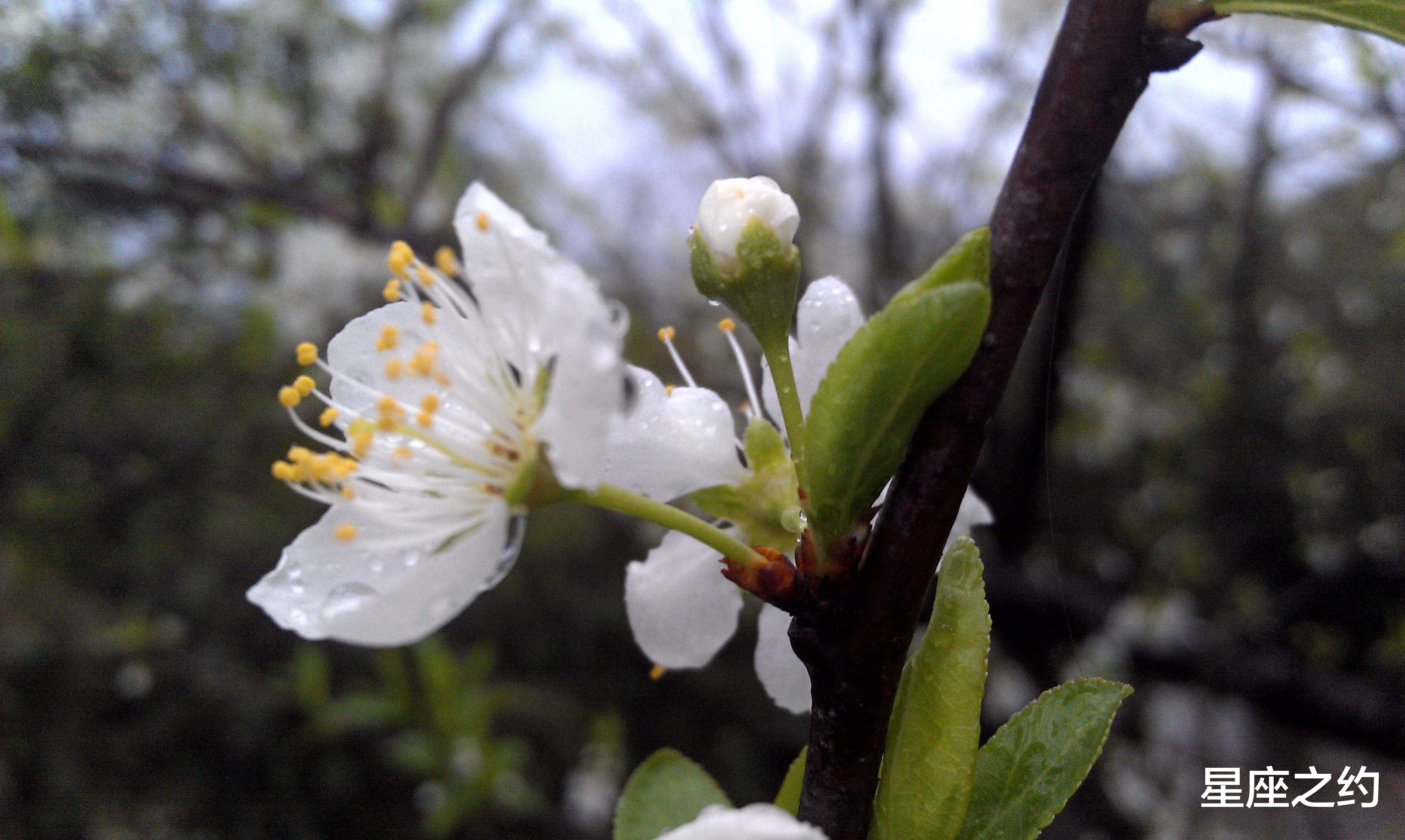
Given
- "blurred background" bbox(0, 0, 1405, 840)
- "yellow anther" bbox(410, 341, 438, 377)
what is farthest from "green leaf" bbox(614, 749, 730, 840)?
"blurred background" bbox(0, 0, 1405, 840)

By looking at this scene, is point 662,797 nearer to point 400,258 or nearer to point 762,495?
point 762,495

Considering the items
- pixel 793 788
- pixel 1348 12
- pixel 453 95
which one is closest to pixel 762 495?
pixel 793 788

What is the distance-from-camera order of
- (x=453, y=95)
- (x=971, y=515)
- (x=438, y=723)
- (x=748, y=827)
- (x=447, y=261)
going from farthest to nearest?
(x=453, y=95)
(x=438, y=723)
(x=971, y=515)
(x=447, y=261)
(x=748, y=827)

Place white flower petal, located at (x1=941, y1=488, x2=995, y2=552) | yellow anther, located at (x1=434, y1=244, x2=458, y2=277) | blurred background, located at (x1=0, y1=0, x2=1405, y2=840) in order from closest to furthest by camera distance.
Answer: yellow anther, located at (x1=434, y1=244, x2=458, y2=277)
white flower petal, located at (x1=941, y1=488, x2=995, y2=552)
blurred background, located at (x1=0, y1=0, x2=1405, y2=840)

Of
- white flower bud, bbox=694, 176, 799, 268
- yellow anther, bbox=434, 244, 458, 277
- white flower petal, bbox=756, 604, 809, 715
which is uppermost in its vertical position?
white flower bud, bbox=694, 176, 799, 268

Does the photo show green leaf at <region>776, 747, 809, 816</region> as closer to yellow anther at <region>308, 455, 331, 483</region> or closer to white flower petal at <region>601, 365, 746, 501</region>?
white flower petal at <region>601, 365, 746, 501</region>

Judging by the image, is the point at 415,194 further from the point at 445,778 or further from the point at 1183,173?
the point at 1183,173

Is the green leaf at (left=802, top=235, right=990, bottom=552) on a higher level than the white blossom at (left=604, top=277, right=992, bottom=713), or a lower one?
higher
